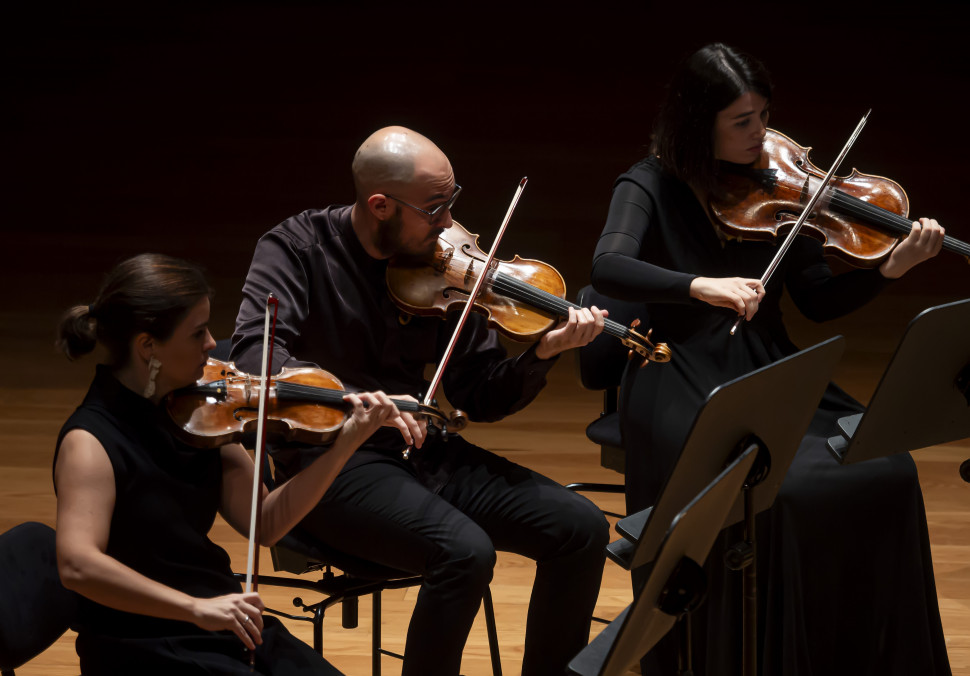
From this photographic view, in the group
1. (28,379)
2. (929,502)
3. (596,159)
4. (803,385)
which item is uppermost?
(803,385)

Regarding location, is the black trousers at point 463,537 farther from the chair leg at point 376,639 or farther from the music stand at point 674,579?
the music stand at point 674,579

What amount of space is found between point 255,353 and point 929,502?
1.92 metres

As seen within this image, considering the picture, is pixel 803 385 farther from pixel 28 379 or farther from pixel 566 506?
pixel 28 379

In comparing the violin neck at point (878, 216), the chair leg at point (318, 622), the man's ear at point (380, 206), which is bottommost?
the chair leg at point (318, 622)

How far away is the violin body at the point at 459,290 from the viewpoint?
1785 mm

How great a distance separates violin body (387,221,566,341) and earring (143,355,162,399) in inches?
19.0

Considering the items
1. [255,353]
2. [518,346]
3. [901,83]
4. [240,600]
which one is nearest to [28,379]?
[518,346]

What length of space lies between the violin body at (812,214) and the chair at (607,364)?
247 millimetres

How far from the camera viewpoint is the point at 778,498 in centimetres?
178

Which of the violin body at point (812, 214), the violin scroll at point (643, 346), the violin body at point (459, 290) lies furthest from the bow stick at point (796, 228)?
the violin body at point (459, 290)

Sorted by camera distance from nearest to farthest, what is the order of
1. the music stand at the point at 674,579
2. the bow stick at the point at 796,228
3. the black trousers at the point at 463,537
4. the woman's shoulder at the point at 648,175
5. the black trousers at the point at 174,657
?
the music stand at the point at 674,579 < the black trousers at the point at 174,657 < the black trousers at the point at 463,537 < the bow stick at the point at 796,228 < the woman's shoulder at the point at 648,175

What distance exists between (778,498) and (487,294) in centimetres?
57

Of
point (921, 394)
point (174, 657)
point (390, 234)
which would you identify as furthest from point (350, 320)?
point (921, 394)

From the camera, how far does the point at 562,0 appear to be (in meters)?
5.23
